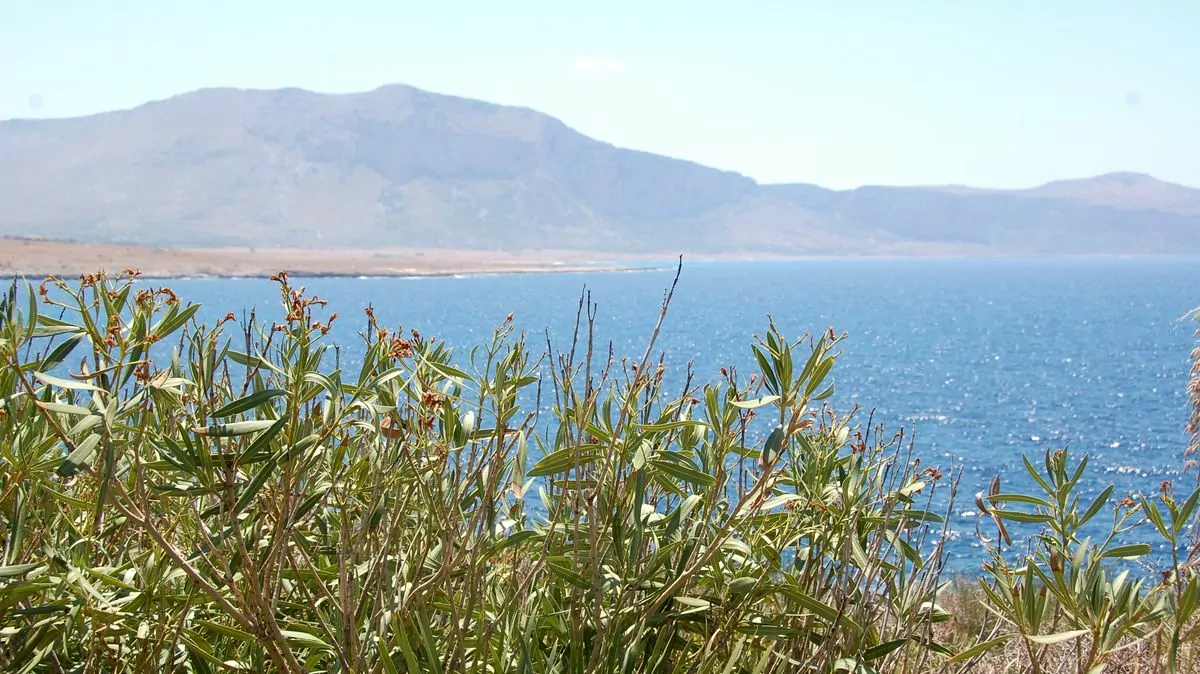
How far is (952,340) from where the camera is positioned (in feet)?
177

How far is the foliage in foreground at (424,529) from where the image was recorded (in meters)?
1.43

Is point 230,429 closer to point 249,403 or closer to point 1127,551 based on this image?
point 249,403

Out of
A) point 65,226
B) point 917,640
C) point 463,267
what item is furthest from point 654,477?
point 65,226

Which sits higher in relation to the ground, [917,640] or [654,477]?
[654,477]

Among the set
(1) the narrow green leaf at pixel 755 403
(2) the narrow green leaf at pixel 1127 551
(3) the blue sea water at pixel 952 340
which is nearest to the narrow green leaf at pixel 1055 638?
(2) the narrow green leaf at pixel 1127 551

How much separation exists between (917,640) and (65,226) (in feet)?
686

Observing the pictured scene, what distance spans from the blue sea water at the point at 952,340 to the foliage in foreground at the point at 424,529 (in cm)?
37

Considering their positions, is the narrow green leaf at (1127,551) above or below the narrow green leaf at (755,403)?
below

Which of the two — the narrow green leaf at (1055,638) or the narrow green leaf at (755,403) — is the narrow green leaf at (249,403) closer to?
the narrow green leaf at (755,403)

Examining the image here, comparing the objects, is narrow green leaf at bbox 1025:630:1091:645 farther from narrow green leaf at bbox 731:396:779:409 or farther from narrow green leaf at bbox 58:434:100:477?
narrow green leaf at bbox 58:434:100:477

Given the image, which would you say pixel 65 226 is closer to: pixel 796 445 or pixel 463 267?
pixel 463 267

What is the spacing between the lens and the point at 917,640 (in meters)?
2.03

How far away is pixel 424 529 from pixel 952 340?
55220mm

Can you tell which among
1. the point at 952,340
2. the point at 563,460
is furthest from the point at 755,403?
the point at 952,340
